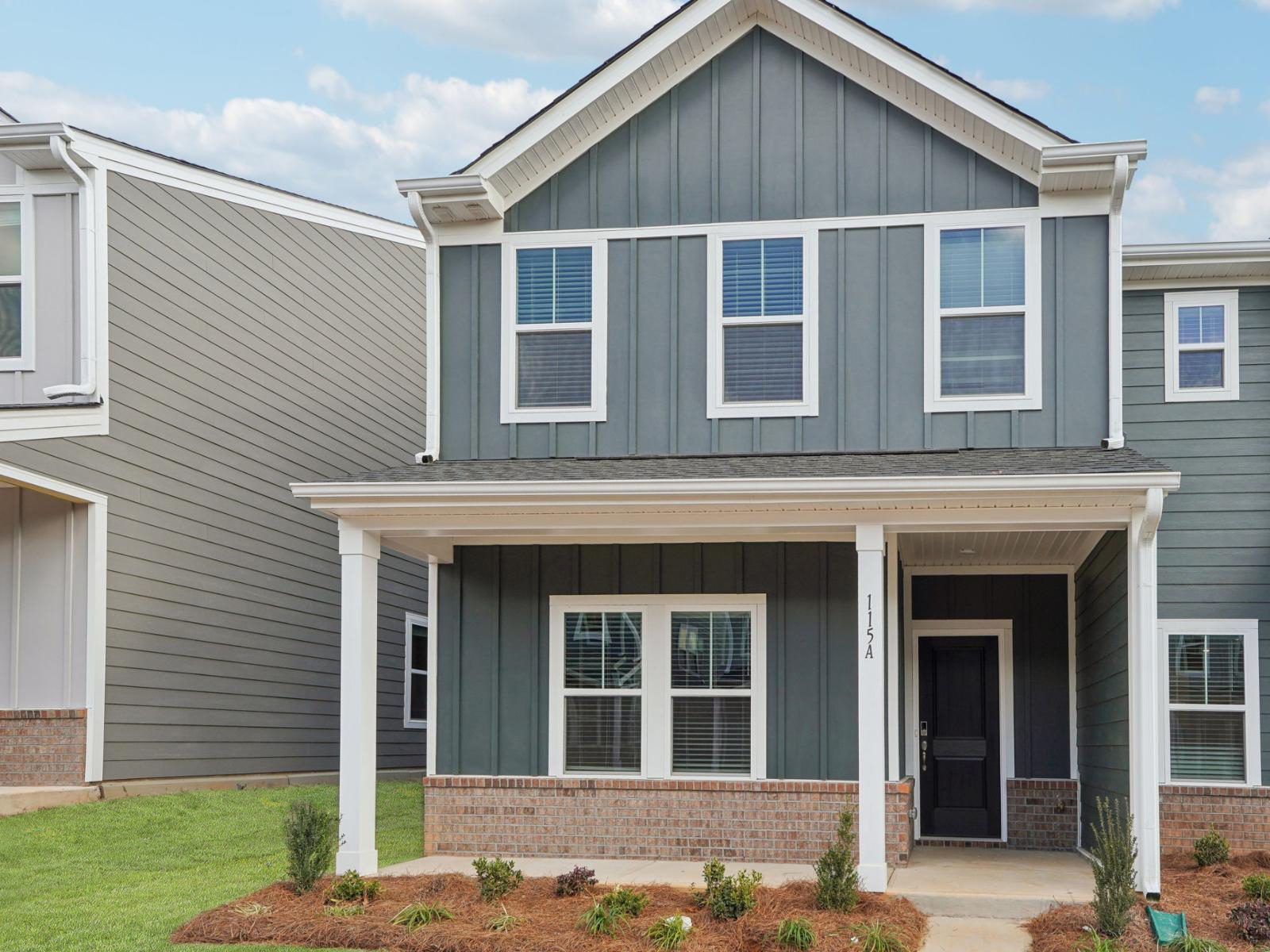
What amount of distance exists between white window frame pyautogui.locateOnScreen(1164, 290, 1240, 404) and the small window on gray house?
1044 centimetres

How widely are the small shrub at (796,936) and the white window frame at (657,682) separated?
8.96 feet

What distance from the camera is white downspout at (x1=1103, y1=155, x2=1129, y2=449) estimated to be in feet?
34.3

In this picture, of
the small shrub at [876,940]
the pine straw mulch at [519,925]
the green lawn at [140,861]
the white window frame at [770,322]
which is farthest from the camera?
the white window frame at [770,322]

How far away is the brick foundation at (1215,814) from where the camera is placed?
1153cm

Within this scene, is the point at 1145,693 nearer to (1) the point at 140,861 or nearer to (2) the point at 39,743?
(1) the point at 140,861

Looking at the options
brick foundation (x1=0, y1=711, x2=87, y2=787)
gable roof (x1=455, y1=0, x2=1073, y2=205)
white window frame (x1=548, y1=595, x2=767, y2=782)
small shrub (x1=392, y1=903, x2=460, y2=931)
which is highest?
gable roof (x1=455, y1=0, x2=1073, y2=205)

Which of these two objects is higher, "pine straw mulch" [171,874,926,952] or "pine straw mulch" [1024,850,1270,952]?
"pine straw mulch" [171,874,926,952]

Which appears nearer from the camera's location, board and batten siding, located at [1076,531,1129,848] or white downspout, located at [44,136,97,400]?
board and batten siding, located at [1076,531,1129,848]

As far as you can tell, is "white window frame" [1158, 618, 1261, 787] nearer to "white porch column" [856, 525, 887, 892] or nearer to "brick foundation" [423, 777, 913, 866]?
"brick foundation" [423, 777, 913, 866]

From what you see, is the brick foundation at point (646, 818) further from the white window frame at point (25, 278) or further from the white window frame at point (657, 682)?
the white window frame at point (25, 278)

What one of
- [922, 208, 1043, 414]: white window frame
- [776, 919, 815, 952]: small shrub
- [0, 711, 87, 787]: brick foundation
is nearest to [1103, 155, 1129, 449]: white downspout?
[922, 208, 1043, 414]: white window frame

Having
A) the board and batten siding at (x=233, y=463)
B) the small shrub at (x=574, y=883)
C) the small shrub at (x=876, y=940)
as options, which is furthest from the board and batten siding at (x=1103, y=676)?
the board and batten siding at (x=233, y=463)

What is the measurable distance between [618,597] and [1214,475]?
17.5 ft

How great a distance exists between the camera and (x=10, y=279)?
1292cm
